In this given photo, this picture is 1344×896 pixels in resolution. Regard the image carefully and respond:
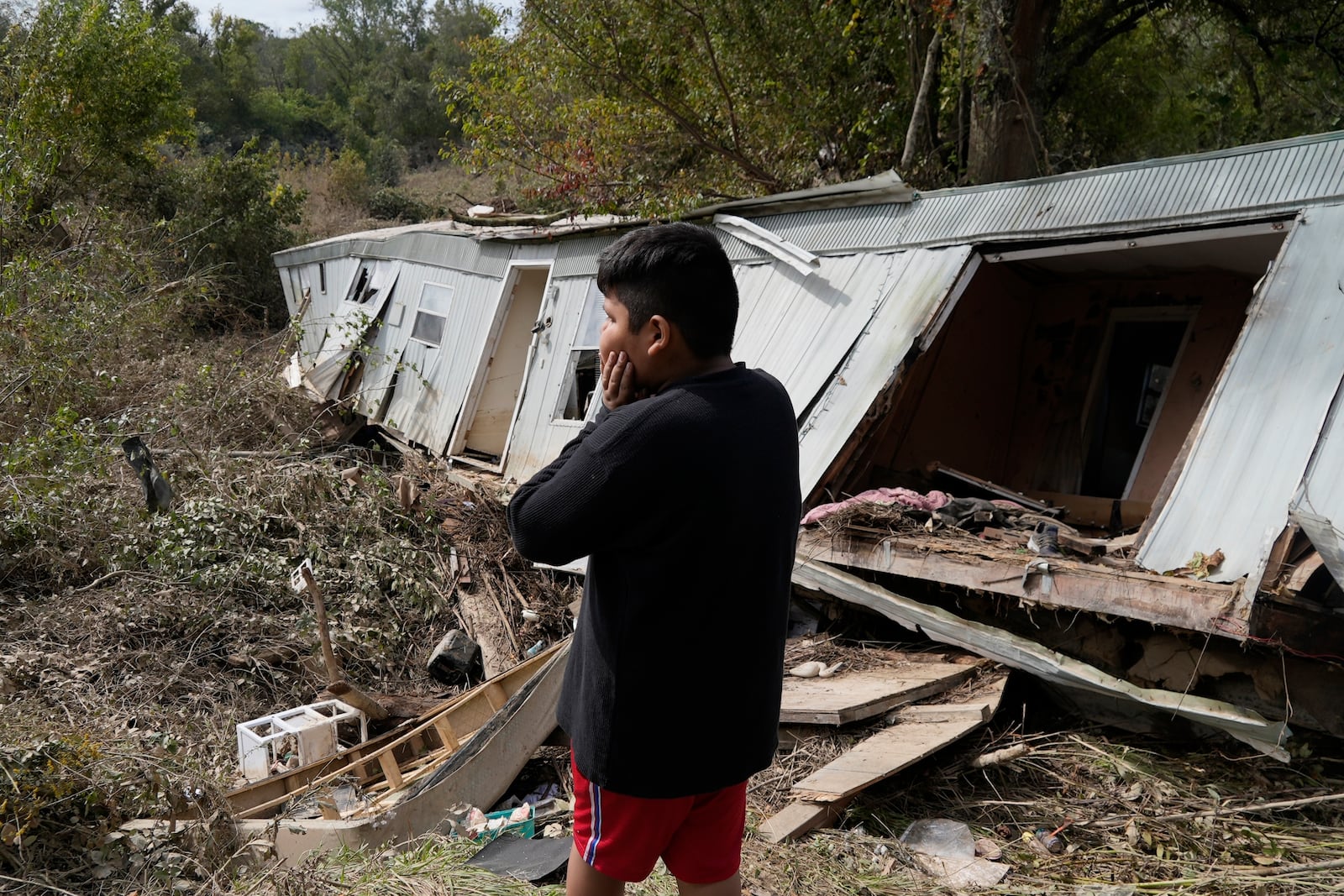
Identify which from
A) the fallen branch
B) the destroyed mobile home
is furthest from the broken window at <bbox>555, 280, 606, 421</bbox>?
the fallen branch

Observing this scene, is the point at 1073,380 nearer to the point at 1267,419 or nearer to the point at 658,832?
the point at 1267,419

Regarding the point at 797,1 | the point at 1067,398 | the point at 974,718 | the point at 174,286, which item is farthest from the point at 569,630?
the point at 174,286

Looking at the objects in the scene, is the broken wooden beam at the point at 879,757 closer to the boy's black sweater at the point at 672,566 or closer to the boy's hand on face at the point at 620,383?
A: the boy's black sweater at the point at 672,566

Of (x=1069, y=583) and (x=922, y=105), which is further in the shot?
(x=922, y=105)

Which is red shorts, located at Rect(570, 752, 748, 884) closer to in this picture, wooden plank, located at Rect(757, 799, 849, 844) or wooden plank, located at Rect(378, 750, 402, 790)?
wooden plank, located at Rect(757, 799, 849, 844)

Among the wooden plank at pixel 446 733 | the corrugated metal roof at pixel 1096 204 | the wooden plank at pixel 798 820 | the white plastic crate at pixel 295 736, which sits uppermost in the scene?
the corrugated metal roof at pixel 1096 204

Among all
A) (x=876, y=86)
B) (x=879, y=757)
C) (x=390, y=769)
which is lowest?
(x=390, y=769)

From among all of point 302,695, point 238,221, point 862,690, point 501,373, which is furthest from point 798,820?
point 238,221

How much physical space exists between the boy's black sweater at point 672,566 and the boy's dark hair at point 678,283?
11 cm

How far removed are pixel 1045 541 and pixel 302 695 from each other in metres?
5.07

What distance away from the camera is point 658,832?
206 cm

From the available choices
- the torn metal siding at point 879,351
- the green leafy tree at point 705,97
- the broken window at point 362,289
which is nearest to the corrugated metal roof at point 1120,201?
the torn metal siding at point 879,351

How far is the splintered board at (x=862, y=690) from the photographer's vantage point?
521 centimetres

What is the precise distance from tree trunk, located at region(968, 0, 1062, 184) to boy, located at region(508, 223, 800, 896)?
368 inches
